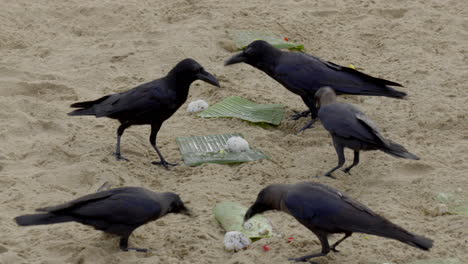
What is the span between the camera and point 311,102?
19.7ft

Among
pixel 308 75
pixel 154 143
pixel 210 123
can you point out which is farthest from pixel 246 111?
pixel 154 143

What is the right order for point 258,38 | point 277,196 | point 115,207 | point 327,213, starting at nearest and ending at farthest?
point 327,213, point 115,207, point 277,196, point 258,38

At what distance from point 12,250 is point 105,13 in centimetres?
444

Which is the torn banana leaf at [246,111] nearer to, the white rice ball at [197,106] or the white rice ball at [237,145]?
the white rice ball at [197,106]

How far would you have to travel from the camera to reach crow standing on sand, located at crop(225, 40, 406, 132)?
582cm

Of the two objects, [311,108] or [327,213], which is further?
[311,108]

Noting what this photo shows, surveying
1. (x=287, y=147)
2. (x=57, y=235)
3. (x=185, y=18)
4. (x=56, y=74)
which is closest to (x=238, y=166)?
(x=287, y=147)

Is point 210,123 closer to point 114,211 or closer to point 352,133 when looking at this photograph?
point 352,133

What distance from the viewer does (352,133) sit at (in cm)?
487

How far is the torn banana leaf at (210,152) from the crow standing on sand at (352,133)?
0.58 metres

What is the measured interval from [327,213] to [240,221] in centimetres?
69

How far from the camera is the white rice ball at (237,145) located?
531 centimetres

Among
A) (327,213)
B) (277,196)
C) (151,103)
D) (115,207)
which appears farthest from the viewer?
(151,103)

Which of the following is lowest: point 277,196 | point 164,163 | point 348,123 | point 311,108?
point 164,163
